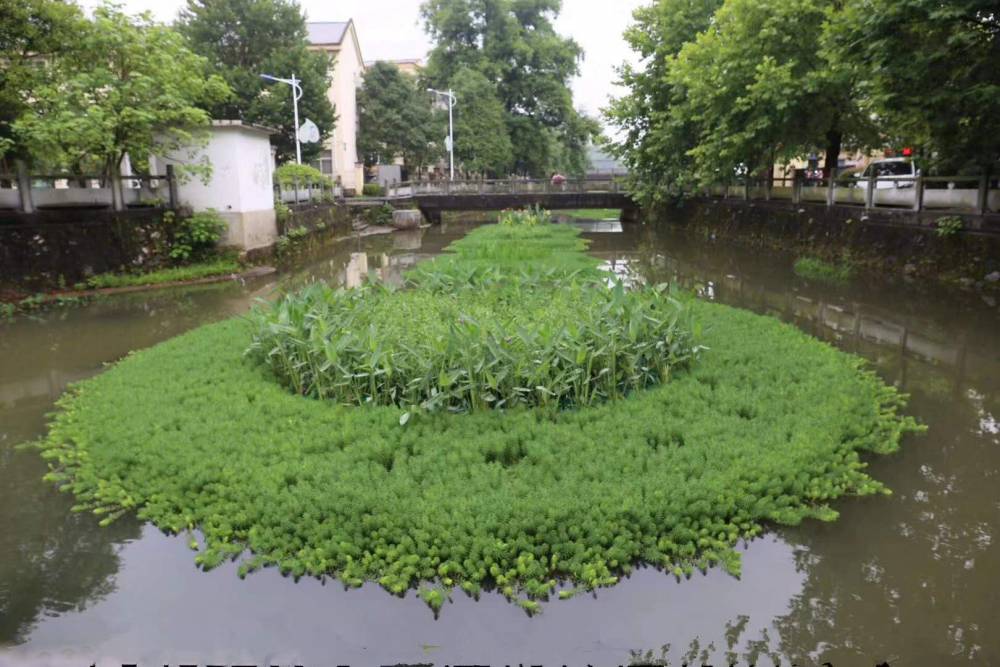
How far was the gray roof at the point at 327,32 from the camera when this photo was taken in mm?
37719

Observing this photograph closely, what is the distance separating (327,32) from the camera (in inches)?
1531

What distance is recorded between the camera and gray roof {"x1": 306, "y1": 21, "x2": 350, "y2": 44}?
1485 inches

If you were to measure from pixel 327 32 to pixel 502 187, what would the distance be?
1430 centimetres

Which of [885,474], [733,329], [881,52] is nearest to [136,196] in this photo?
[733,329]

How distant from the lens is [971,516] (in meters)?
4.88

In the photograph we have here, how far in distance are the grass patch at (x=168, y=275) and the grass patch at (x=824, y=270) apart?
12009 millimetres

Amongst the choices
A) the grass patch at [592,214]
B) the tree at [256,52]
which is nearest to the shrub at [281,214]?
the tree at [256,52]

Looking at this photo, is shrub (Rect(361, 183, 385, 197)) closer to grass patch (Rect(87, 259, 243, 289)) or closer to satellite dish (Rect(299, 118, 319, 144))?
satellite dish (Rect(299, 118, 319, 144))

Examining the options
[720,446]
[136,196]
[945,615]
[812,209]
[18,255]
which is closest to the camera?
[945,615]

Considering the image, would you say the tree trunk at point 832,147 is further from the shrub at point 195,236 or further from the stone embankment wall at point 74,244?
the stone embankment wall at point 74,244

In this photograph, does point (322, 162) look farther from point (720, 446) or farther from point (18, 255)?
point (720, 446)

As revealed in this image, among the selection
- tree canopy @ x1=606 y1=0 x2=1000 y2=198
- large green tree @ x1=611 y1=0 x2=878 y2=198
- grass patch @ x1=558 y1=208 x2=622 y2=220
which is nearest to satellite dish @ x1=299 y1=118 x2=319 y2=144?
tree canopy @ x1=606 y1=0 x2=1000 y2=198

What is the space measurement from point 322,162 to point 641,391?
35521mm

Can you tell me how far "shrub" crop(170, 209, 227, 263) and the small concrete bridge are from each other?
673 inches
